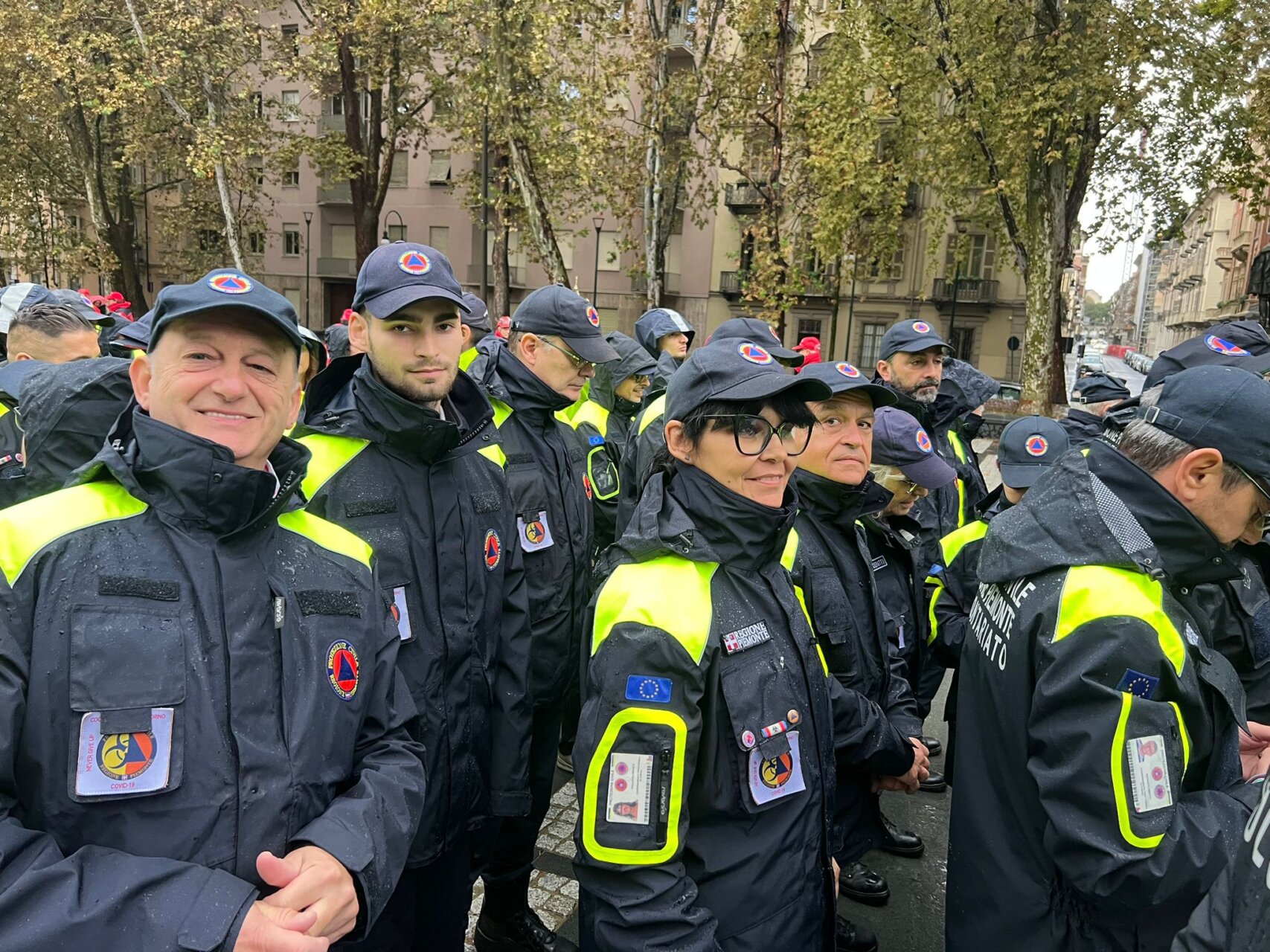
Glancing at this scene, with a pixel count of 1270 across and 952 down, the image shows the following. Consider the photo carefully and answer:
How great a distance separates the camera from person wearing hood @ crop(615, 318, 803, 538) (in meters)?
4.86

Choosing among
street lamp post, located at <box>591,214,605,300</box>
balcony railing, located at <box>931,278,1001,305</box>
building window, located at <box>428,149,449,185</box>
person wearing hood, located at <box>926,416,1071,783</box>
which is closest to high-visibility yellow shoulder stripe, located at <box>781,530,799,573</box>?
person wearing hood, located at <box>926,416,1071,783</box>

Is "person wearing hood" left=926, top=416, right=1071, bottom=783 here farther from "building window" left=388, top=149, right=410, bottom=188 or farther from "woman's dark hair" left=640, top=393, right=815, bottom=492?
"building window" left=388, top=149, right=410, bottom=188

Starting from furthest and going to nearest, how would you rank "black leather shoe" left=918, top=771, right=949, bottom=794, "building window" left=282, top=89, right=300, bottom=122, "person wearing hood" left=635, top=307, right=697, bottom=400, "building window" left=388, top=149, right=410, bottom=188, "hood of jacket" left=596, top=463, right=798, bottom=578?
"building window" left=388, top=149, right=410, bottom=188 → "building window" left=282, top=89, right=300, bottom=122 → "person wearing hood" left=635, top=307, right=697, bottom=400 → "black leather shoe" left=918, top=771, right=949, bottom=794 → "hood of jacket" left=596, top=463, right=798, bottom=578

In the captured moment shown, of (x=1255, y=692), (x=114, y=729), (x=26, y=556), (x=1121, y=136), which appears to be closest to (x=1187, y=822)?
(x=1255, y=692)

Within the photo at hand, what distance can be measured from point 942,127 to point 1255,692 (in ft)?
58.6

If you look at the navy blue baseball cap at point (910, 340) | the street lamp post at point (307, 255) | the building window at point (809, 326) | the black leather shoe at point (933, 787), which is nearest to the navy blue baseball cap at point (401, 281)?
the navy blue baseball cap at point (910, 340)

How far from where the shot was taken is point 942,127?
1819 centimetres

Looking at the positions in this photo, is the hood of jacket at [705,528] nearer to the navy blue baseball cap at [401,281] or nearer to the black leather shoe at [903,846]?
the navy blue baseball cap at [401,281]

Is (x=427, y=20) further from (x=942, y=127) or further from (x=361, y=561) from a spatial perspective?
(x=361, y=561)

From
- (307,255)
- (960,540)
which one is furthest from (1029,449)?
(307,255)

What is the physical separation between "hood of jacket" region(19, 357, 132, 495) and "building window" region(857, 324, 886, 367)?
3589 centimetres

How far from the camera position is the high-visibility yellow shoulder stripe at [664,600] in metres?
2.02

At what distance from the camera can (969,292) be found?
34.9m

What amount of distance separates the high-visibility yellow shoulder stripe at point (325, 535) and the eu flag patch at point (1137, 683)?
1.77m
